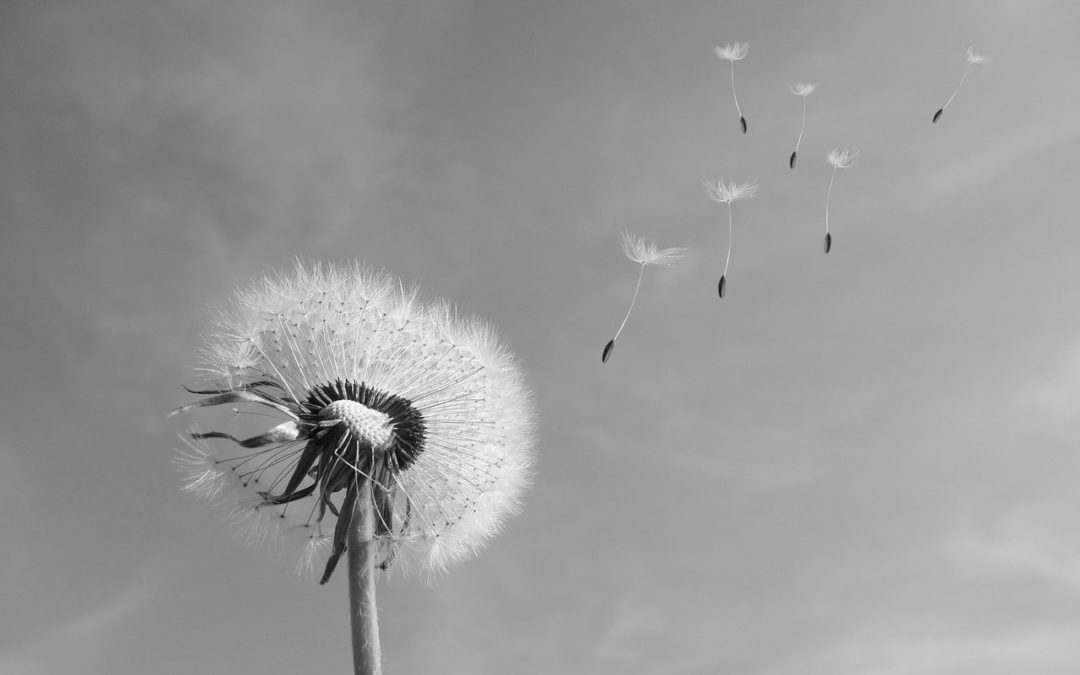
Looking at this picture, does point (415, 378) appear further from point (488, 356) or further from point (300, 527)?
point (300, 527)

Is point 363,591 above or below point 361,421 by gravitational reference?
below

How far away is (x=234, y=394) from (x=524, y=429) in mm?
3878

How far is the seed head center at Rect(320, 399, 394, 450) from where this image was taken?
12.3 m

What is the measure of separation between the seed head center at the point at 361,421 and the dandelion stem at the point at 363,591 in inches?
23.9

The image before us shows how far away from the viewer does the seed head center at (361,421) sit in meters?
12.3

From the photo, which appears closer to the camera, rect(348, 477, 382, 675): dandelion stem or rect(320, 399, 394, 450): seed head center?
rect(348, 477, 382, 675): dandelion stem

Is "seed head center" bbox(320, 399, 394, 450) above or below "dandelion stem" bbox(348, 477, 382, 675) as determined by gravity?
above

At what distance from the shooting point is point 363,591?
11.2m

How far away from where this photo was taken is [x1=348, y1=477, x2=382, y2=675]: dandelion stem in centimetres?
1089

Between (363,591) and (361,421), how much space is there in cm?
201

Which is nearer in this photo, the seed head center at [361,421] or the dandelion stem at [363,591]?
the dandelion stem at [363,591]

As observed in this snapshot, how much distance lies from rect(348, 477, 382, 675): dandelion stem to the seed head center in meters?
0.61

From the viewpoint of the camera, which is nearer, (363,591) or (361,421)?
(363,591)

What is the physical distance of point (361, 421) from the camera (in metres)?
12.3
